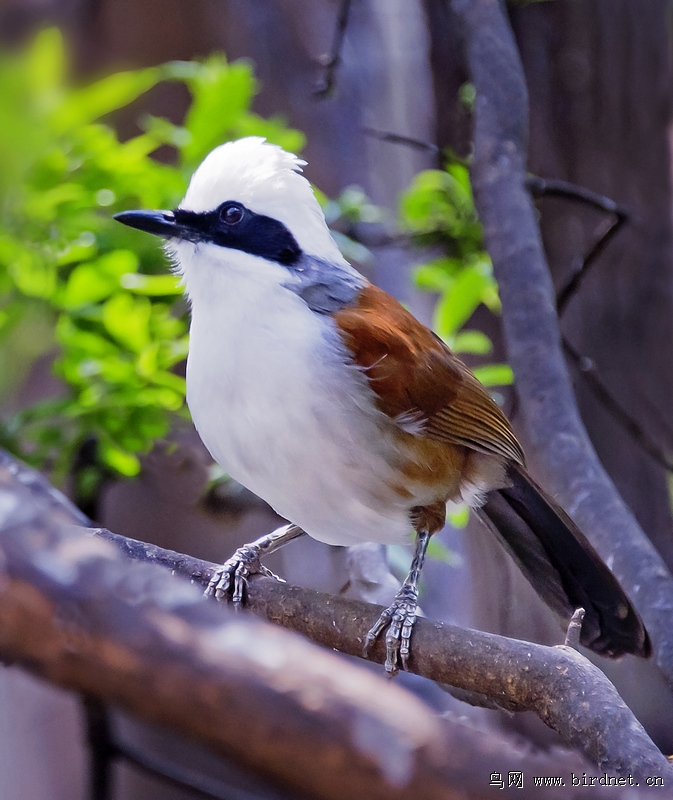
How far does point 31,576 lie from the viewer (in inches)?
22.8

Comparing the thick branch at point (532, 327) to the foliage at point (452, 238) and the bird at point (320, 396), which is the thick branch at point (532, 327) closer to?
the bird at point (320, 396)

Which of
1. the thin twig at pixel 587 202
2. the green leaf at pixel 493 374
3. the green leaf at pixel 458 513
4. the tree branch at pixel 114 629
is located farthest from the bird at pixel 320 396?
the tree branch at pixel 114 629

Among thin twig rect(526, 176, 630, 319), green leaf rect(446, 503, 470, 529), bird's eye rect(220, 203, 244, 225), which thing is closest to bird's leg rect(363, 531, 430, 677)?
green leaf rect(446, 503, 470, 529)

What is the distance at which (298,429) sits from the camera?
169cm

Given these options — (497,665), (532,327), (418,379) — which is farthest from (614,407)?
(497,665)

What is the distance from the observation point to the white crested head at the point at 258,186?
1.86 m

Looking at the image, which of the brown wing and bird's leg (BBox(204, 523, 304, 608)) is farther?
bird's leg (BBox(204, 523, 304, 608))

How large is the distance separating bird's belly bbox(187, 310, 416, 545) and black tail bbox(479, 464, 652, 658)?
58cm

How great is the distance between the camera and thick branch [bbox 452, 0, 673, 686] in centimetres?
205

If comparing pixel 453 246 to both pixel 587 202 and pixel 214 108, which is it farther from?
pixel 214 108

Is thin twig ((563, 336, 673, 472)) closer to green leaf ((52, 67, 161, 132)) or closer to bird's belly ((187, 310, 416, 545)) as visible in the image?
bird's belly ((187, 310, 416, 545))

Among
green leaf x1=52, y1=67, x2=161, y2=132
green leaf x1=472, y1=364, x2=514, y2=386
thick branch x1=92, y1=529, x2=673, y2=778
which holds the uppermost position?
green leaf x1=52, y1=67, x2=161, y2=132

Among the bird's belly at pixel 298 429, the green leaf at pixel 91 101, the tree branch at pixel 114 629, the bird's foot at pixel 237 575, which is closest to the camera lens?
the tree branch at pixel 114 629

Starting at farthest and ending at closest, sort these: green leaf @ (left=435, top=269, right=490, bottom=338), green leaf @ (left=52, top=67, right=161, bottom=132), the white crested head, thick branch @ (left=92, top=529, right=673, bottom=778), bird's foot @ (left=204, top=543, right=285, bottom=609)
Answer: green leaf @ (left=435, top=269, right=490, bottom=338), green leaf @ (left=52, top=67, right=161, bottom=132), bird's foot @ (left=204, top=543, right=285, bottom=609), the white crested head, thick branch @ (left=92, top=529, right=673, bottom=778)
